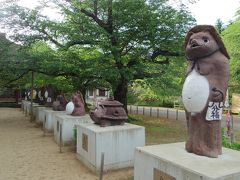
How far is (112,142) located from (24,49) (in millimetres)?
10347

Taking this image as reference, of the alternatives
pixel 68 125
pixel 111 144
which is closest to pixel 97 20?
pixel 68 125

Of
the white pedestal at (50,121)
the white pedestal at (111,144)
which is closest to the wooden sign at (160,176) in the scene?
the white pedestal at (111,144)

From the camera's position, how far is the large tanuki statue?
5.44 meters

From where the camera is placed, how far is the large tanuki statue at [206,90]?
17.8 ft

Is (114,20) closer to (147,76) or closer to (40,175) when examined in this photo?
(147,76)

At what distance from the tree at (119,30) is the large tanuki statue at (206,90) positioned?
8003 mm

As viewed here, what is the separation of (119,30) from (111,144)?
309 inches

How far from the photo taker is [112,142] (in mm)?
8078

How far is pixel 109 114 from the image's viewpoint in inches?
349

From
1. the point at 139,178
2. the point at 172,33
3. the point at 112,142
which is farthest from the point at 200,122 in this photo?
the point at 172,33

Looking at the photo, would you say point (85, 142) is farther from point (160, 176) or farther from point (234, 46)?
point (234, 46)

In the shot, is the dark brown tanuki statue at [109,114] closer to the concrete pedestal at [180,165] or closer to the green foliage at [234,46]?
the concrete pedestal at [180,165]

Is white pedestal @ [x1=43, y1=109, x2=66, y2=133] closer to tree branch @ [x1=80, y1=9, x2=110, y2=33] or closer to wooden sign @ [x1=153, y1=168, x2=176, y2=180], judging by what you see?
tree branch @ [x1=80, y1=9, x2=110, y2=33]

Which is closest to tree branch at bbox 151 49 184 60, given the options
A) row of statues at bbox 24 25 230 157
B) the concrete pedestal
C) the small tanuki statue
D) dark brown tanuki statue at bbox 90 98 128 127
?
the small tanuki statue
